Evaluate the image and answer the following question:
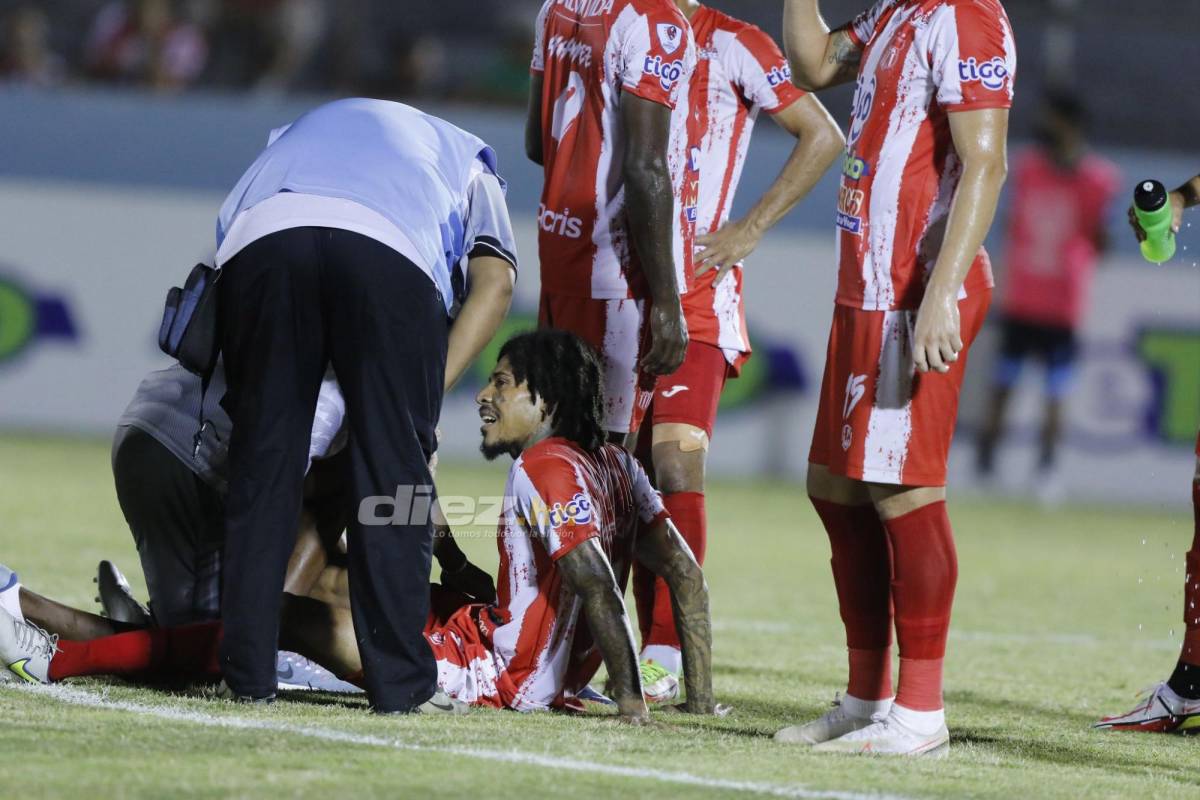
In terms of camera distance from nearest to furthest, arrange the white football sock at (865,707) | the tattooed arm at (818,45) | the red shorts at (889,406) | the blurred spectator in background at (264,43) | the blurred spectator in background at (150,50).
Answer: the red shorts at (889,406)
the white football sock at (865,707)
the tattooed arm at (818,45)
the blurred spectator in background at (150,50)
the blurred spectator in background at (264,43)

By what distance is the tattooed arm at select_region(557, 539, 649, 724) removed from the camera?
4.68 meters

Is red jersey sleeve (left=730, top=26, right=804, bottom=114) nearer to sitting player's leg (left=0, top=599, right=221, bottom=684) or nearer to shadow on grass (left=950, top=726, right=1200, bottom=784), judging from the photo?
shadow on grass (left=950, top=726, right=1200, bottom=784)

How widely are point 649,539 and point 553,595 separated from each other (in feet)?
1.15

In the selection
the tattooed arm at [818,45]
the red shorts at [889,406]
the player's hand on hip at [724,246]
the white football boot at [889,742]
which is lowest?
the white football boot at [889,742]

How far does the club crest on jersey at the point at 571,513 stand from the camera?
479 cm

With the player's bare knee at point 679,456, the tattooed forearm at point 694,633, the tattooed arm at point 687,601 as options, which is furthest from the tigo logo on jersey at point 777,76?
the tattooed forearm at point 694,633


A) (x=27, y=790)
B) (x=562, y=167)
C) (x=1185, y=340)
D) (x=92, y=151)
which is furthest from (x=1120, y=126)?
(x=27, y=790)

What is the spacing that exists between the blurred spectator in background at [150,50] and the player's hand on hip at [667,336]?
9890 millimetres

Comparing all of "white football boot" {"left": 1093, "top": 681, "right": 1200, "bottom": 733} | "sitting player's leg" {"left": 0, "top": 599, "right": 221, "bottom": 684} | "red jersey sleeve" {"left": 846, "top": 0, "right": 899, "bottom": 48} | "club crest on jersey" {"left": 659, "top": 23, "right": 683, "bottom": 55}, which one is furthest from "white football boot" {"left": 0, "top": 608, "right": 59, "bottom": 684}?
"white football boot" {"left": 1093, "top": 681, "right": 1200, "bottom": 733}

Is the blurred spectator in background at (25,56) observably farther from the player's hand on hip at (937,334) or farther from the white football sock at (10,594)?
the player's hand on hip at (937,334)

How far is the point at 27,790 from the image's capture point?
3520 mm

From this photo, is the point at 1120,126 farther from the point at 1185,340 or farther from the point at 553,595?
the point at 553,595

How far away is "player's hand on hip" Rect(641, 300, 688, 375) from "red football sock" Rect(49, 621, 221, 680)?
1501mm

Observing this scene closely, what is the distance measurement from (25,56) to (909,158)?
11.1 m
